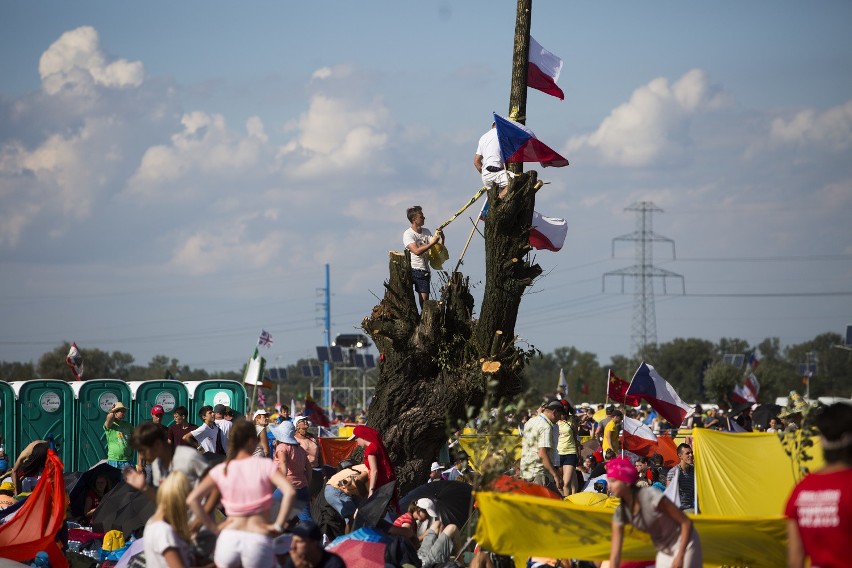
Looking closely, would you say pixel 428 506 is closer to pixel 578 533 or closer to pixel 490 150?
pixel 578 533

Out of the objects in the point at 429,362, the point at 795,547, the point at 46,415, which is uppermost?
the point at 429,362

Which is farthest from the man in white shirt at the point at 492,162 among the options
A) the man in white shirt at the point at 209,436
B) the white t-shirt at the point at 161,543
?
the white t-shirt at the point at 161,543

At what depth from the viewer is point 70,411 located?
22000 millimetres

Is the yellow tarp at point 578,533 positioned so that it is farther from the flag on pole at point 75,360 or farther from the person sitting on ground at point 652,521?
the flag on pole at point 75,360

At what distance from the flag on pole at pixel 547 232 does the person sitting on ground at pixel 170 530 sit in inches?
307

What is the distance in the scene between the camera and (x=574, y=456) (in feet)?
50.4

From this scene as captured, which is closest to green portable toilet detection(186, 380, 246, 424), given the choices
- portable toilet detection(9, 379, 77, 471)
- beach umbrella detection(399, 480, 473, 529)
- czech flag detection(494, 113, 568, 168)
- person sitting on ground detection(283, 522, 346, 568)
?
portable toilet detection(9, 379, 77, 471)

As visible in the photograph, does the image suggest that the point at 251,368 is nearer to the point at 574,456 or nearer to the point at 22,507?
the point at 574,456

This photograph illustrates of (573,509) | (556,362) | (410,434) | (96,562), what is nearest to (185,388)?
(410,434)

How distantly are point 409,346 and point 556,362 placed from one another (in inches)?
5474

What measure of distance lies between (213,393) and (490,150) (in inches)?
464

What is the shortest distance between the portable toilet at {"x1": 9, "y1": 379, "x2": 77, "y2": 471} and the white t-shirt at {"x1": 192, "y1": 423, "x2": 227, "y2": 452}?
24.2 ft

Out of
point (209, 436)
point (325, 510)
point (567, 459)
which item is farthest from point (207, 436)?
point (567, 459)

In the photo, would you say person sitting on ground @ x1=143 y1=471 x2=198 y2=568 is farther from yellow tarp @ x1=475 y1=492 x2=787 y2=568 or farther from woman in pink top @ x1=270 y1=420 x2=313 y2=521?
woman in pink top @ x1=270 y1=420 x2=313 y2=521
